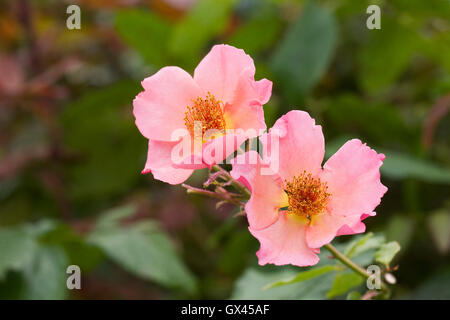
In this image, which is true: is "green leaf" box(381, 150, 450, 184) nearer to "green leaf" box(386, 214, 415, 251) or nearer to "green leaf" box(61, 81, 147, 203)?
"green leaf" box(386, 214, 415, 251)

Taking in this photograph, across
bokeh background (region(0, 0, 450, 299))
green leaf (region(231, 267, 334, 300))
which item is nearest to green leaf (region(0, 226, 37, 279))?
bokeh background (region(0, 0, 450, 299))

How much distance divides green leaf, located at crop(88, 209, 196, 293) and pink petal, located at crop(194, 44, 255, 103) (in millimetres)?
392

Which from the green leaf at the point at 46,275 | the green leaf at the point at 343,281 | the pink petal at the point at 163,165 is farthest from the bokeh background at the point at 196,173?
the pink petal at the point at 163,165

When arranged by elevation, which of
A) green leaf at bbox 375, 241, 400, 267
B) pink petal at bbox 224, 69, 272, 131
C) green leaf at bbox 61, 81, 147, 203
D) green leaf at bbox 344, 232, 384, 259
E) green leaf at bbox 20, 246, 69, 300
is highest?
green leaf at bbox 61, 81, 147, 203

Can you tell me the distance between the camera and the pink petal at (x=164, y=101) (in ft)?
1.47

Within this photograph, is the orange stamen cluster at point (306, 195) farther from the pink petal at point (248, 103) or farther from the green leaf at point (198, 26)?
the green leaf at point (198, 26)

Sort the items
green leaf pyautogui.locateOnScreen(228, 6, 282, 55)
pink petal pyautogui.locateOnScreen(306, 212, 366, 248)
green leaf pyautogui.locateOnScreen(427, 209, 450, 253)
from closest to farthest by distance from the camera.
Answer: pink petal pyautogui.locateOnScreen(306, 212, 366, 248)
green leaf pyautogui.locateOnScreen(427, 209, 450, 253)
green leaf pyautogui.locateOnScreen(228, 6, 282, 55)

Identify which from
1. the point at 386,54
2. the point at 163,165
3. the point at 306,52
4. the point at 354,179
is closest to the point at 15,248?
the point at 163,165

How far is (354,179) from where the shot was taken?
42 centimetres

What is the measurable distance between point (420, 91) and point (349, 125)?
19cm

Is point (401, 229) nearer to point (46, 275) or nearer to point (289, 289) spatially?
point (289, 289)

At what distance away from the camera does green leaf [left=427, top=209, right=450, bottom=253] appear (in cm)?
74

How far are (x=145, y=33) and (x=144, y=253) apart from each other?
50 cm
